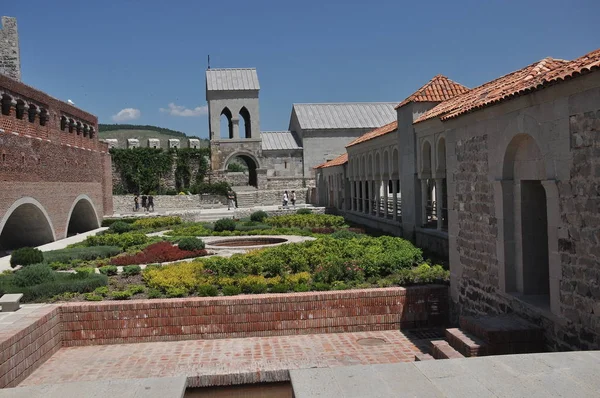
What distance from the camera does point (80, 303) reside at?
11.0 m

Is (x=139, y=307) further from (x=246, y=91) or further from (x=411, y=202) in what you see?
(x=246, y=91)

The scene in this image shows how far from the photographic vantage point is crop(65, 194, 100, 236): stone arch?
30.7m

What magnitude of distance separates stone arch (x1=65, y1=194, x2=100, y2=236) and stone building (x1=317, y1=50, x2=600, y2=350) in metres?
24.4

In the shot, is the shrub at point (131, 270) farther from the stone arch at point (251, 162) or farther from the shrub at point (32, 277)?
the stone arch at point (251, 162)

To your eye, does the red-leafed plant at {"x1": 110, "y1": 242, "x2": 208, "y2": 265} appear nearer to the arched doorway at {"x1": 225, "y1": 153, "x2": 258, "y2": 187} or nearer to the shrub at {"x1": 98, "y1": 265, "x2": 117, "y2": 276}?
the shrub at {"x1": 98, "y1": 265, "x2": 117, "y2": 276}

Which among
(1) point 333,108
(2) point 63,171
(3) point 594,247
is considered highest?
(1) point 333,108

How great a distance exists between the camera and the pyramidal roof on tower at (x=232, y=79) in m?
47.8

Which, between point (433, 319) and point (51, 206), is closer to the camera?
point (433, 319)

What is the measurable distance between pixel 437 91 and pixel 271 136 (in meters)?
35.9

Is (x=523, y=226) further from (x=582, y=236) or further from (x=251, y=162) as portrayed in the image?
(x=251, y=162)

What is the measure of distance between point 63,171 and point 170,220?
630 cm

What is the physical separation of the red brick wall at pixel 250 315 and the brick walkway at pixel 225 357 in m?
0.19

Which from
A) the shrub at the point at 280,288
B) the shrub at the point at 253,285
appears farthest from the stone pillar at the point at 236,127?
the shrub at the point at 280,288

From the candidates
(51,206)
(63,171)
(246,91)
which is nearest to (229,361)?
(51,206)
